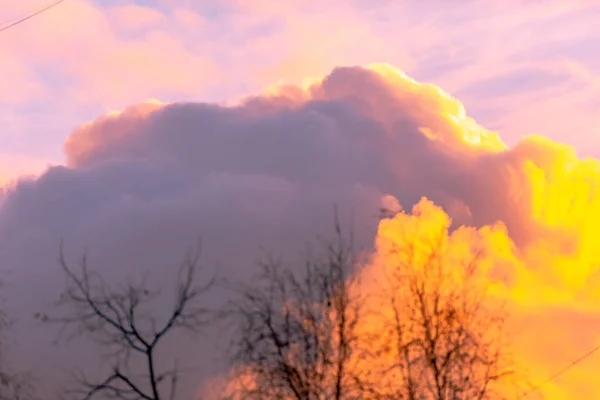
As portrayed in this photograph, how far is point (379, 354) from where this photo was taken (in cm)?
2106

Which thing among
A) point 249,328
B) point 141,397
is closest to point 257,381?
point 249,328

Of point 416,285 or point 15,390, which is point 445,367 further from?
point 15,390

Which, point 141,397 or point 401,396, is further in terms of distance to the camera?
point 401,396

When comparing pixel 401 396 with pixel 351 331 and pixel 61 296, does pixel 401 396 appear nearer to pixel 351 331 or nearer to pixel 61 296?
pixel 351 331

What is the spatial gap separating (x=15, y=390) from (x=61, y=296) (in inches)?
141

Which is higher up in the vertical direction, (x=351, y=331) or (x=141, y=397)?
(x=351, y=331)

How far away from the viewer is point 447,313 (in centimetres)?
2150

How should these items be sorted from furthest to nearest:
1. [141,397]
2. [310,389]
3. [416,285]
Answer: [416,285] → [310,389] → [141,397]

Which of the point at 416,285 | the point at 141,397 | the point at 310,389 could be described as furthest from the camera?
the point at 416,285

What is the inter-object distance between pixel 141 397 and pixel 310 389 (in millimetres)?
3828

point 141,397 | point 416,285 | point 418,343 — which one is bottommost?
point 141,397

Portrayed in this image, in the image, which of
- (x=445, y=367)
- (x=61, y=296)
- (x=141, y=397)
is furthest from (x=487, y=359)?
(x=61, y=296)

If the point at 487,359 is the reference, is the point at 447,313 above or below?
above

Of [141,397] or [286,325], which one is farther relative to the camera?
[286,325]
